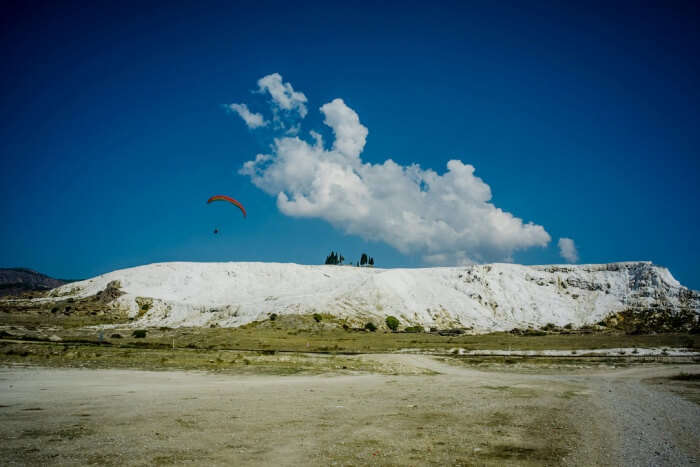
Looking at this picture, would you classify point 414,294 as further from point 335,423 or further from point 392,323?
point 335,423

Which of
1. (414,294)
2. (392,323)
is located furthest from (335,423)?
(414,294)

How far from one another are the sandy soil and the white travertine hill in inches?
2597

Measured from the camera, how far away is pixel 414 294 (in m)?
108

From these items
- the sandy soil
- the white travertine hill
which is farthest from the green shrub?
the sandy soil

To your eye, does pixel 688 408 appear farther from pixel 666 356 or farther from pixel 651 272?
pixel 651 272

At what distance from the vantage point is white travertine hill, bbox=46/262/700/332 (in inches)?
3767

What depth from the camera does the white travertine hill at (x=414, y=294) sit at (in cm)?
9569

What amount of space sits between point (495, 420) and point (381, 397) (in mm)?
6849

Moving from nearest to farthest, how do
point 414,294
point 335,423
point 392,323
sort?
point 335,423
point 392,323
point 414,294

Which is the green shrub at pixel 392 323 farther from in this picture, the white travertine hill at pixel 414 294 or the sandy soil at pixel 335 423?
the sandy soil at pixel 335 423

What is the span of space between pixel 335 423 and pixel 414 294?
313ft

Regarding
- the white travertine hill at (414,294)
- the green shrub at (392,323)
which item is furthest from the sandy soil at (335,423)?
the white travertine hill at (414,294)

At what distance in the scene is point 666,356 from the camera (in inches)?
1949

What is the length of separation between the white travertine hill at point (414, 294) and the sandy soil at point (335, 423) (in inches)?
2597
